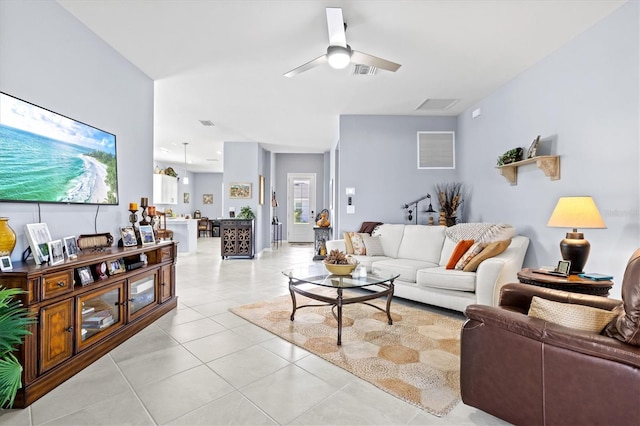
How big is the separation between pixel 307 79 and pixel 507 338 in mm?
3492

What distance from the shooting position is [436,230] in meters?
4.38

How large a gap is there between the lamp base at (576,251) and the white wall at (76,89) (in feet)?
13.7

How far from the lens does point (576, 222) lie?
246 cm

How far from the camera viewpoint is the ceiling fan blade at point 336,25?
96.1 inches

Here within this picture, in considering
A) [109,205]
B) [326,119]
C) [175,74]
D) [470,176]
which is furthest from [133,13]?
[470,176]

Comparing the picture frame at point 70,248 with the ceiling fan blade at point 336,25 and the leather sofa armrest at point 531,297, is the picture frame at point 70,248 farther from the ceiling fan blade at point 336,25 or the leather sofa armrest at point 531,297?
the leather sofa armrest at point 531,297

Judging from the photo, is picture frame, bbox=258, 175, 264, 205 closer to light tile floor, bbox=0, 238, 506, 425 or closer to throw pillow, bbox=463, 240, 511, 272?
light tile floor, bbox=0, 238, 506, 425

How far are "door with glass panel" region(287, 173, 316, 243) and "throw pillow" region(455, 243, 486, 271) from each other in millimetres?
6658

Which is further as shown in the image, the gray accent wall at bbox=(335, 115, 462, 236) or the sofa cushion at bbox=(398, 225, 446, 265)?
the gray accent wall at bbox=(335, 115, 462, 236)

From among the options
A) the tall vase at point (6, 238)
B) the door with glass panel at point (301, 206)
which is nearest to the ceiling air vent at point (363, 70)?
the tall vase at point (6, 238)

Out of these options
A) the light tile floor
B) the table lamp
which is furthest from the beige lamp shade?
the light tile floor

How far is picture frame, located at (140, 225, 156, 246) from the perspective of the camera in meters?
3.32

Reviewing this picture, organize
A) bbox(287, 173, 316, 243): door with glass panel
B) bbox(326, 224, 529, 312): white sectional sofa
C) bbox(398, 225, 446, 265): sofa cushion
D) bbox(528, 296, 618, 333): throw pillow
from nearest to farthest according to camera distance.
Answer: bbox(528, 296, 618, 333): throw pillow
bbox(326, 224, 529, 312): white sectional sofa
bbox(398, 225, 446, 265): sofa cushion
bbox(287, 173, 316, 243): door with glass panel

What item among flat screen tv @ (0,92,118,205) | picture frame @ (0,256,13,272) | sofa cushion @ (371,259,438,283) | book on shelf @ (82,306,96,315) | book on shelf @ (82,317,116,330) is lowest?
book on shelf @ (82,317,116,330)
